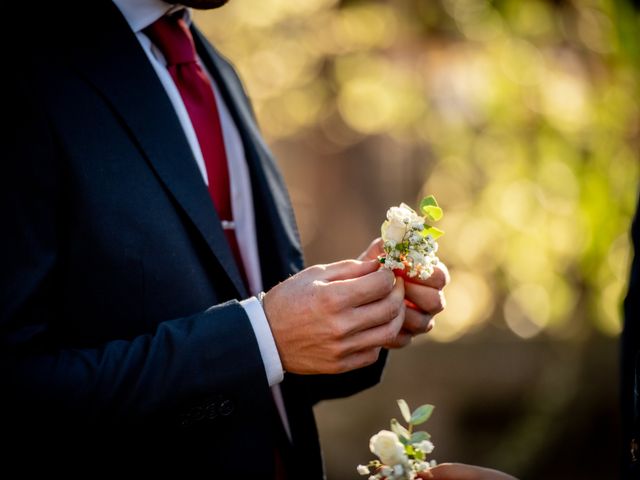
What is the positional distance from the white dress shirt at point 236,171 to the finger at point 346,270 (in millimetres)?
167

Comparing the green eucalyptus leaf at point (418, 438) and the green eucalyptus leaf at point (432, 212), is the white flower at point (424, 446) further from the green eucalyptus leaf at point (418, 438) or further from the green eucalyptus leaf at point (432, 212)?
the green eucalyptus leaf at point (432, 212)

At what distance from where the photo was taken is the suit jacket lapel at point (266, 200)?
6.60 ft

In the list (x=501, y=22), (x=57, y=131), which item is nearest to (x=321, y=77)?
(x=501, y=22)

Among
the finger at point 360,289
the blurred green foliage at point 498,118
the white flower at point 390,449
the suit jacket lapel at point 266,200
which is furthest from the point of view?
the blurred green foliage at point 498,118

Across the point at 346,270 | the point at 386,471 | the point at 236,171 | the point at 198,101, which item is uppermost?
the point at 198,101

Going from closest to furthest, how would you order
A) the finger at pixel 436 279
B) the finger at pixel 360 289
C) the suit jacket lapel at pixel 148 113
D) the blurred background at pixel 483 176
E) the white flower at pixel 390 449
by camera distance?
the white flower at pixel 390 449, the finger at pixel 360 289, the suit jacket lapel at pixel 148 113, the finger at pixel 436 279, the blurred background at pixel 483 176

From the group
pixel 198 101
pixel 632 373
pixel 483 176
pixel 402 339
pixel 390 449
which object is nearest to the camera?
pixel 390 449

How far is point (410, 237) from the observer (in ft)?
4.93

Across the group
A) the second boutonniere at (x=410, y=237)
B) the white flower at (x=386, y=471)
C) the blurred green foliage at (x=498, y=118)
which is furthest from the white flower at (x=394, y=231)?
the blurred green foliage at (x=498, y=118)

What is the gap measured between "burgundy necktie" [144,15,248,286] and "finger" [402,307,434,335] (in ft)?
1.49

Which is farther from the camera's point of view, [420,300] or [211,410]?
[420,300]

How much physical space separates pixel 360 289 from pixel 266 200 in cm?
63

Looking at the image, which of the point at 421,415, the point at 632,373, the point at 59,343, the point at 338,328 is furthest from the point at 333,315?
the point at 632,373

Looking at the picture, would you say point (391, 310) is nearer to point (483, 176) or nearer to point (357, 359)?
point (357, 359)
